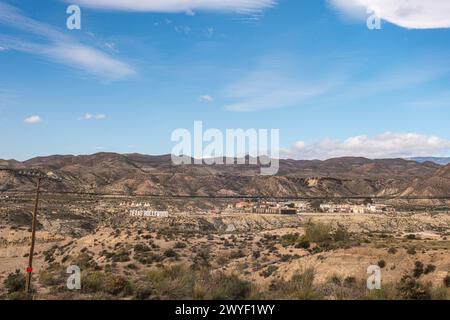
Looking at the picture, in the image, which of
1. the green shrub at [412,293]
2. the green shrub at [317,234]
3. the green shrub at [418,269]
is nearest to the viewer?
the green shrub at [412,293]

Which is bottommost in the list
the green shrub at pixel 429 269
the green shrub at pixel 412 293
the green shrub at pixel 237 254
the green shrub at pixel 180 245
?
the green shrub at pixel 237 254

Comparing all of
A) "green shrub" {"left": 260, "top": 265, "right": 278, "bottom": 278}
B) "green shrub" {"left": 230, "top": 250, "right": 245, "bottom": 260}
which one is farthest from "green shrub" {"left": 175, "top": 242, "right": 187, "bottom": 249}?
"green shrub" {"left": 260, "top": 265, "right": 278, "bottom": 278}

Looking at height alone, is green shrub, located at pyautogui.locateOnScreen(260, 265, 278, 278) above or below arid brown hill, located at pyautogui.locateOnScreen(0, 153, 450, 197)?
below

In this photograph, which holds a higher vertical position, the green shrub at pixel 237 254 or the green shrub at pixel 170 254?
the green shrub at pixel 170 254

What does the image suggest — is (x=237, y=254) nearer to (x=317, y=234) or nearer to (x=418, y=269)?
(x=317, y=234)

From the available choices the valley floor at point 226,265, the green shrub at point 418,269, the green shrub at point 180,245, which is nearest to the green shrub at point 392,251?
the valley floor at point 226,265

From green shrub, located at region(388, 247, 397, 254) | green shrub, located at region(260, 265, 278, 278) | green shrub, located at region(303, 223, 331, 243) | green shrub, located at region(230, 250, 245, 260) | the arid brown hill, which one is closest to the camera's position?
green shrub, located at region(260, 265, 278, 278)

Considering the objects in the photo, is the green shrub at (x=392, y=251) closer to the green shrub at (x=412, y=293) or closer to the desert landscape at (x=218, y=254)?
the desert landscape at (x=218, y=254)

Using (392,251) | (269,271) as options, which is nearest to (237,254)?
(269,271)

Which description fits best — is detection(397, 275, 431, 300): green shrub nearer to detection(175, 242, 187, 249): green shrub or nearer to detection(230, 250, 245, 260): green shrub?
detection(230, 250, 245, 260): green shrub

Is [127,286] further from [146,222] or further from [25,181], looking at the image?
[25,181]

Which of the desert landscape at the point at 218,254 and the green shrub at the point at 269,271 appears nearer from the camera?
the desert landscape at the point at 218,254
